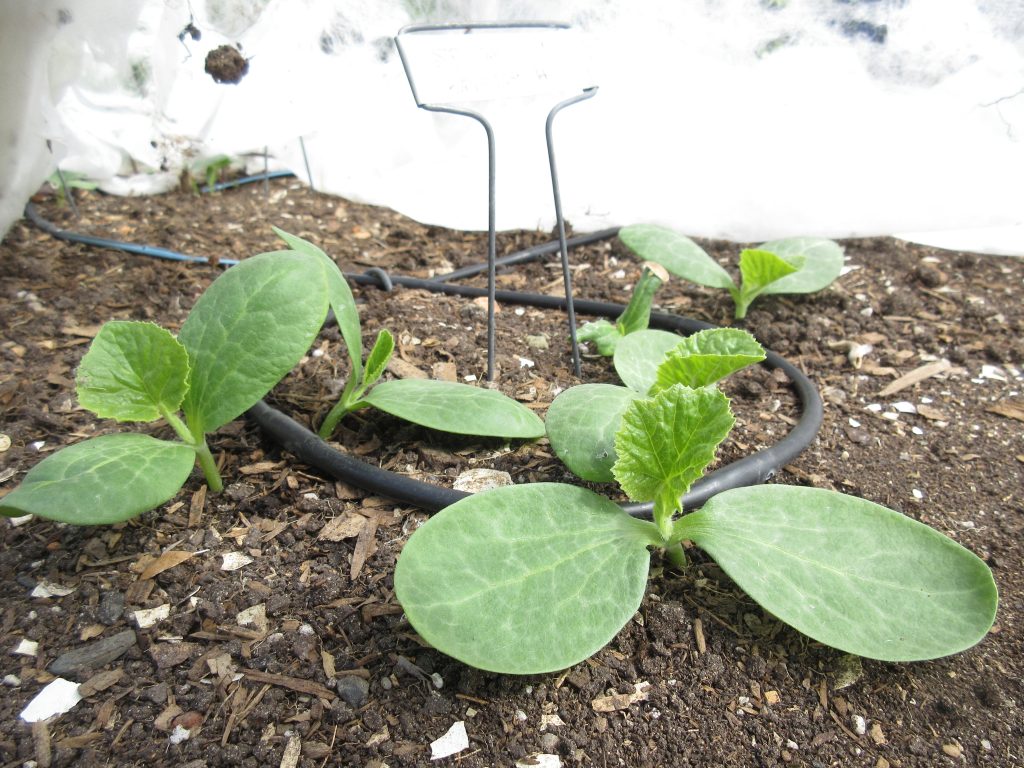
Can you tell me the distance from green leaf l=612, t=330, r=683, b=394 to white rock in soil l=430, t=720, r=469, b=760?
0.57 meters

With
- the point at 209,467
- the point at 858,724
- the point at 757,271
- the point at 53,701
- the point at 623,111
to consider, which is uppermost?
the point at 623,111

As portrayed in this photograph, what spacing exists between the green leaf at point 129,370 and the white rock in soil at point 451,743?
0.55m

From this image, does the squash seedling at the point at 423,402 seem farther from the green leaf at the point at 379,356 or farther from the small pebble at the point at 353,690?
the small pebble at the point at 353,690

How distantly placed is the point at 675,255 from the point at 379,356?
741 mm

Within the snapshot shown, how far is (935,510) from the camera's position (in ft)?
3.69

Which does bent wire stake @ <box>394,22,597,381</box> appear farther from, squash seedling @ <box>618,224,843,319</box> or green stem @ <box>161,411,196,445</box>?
green stem @ <box>161,411,196,445</box>

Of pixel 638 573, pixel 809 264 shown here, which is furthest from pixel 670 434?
pixel 809 264

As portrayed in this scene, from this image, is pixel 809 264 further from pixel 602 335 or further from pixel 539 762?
pixel 539 762

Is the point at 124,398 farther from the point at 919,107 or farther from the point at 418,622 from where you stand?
the point at 919,107

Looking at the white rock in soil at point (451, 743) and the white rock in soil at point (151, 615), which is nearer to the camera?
the white rock in soil at point (451, 743)

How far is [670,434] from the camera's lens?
2.86 feet

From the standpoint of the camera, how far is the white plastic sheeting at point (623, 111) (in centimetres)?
163

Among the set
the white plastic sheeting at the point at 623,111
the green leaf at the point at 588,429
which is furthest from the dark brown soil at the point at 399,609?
the white plastic sheeting at the point at 623,111

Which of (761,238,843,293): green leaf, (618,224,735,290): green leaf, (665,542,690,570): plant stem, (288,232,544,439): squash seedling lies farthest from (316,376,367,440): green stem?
(761,238,843,293): green leaf
